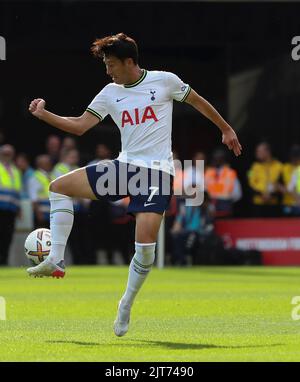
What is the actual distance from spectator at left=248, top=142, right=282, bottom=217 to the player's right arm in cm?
1424

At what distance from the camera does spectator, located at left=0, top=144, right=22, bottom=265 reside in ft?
74.5

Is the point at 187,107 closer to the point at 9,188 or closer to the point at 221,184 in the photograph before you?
the point at 221,184

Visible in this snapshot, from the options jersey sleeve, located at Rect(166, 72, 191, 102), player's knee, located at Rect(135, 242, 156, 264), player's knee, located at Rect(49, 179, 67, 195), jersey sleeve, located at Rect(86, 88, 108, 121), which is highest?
jersey sleeve, located at Rect(166, 72, 191, 102)

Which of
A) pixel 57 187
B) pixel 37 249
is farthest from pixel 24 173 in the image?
pixel 57 187

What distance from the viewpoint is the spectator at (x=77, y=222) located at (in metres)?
23.2

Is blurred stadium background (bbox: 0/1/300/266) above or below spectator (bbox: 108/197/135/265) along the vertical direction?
above

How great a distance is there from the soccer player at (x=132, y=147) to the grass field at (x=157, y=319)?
26.1 inches

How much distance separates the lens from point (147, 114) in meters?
10.5

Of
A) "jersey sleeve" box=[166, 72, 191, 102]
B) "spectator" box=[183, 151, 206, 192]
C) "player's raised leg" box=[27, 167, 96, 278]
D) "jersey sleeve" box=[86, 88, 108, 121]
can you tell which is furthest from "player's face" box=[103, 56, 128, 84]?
"spectator" box=[183, 151, 206, 192]

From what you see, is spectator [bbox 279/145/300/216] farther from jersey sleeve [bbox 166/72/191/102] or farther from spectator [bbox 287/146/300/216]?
jersey sleeve [bbox 166/72/191/102]

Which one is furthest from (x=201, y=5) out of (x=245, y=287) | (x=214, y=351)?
(x=214, y=351)

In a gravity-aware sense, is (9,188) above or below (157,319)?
above

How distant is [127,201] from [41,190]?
5.85 ft
